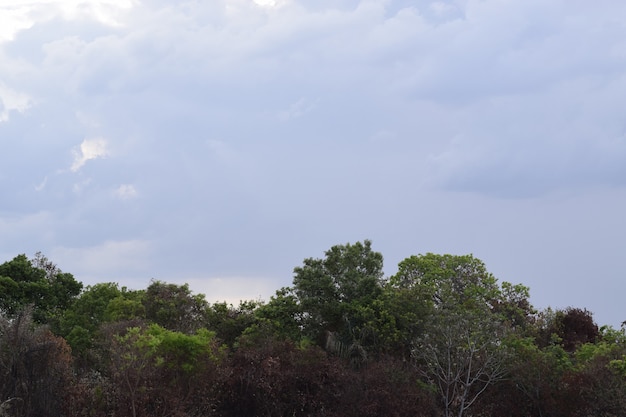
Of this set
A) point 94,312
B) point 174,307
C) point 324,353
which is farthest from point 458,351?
point 94,312

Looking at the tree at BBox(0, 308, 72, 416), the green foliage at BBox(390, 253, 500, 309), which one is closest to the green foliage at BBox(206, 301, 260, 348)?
the green foliage at BBox(390, 253, 500, 309)

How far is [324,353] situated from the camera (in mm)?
31859

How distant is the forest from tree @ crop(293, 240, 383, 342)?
0.19 ft

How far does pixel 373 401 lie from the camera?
29844mm

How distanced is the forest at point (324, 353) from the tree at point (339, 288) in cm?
6

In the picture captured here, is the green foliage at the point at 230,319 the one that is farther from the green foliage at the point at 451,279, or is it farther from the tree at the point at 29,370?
the tree at the point at 29,370

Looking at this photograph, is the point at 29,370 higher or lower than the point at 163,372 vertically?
lower

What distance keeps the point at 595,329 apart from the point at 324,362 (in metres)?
19.9

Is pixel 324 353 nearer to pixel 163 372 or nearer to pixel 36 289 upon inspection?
pixel 163 372

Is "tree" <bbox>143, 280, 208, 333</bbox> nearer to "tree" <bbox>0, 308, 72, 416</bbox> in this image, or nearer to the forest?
the forest

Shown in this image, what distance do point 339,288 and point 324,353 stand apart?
6.65 meters

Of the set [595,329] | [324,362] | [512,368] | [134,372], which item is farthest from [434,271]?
[134,372]

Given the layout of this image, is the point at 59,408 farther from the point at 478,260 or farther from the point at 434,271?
the point at 478,260

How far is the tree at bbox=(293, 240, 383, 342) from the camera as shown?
121 ft
